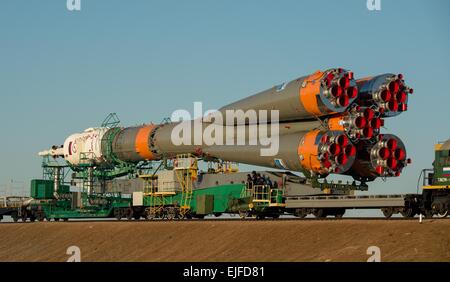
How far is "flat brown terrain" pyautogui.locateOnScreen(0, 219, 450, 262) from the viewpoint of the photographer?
2673 centimetres

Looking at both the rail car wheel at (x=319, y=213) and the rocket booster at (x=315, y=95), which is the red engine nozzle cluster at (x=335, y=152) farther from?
the rail car wheel at (x=319, y=213)

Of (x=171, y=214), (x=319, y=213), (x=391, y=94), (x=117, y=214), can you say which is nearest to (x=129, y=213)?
(x=117, y=214)

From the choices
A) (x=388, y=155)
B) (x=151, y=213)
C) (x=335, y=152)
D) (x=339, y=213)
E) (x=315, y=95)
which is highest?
(x=315, y=95)

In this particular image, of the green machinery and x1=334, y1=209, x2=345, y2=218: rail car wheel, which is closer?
the green machinery

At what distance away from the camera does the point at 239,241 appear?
33000mm

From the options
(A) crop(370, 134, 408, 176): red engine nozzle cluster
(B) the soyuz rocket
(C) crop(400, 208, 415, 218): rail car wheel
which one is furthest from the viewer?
(A) crop(370, 134, 408, 176): red engine nozzle cluster

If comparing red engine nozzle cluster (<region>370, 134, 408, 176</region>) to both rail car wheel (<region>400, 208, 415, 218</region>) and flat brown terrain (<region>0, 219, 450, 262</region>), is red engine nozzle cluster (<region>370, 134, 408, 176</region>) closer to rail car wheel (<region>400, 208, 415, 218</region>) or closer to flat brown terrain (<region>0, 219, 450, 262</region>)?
rail car wheel (<region>400, 208, 415, 218</region>)

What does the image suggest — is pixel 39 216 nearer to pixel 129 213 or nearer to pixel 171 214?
pixel 129 213

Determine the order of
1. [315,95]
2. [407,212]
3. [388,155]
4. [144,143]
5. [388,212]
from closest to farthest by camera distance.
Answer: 1. [407,212]
2. [388,212]
3. [315,95]
4. [388,155]
5. [144,143]

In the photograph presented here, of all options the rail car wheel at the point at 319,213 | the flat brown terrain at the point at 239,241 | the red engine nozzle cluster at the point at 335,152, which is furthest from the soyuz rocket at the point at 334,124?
the flat brown terrain at the point at 239,241

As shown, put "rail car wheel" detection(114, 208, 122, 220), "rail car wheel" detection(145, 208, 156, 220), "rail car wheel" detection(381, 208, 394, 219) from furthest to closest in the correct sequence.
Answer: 1. "rail car wheel" detection(114, 208, 122, 220)
2. "rail car wheel" detection(145, 208, 156, 220)
3. "rail car wheel" detection(381, 208, 394, 219)

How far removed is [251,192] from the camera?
44531 millimetres

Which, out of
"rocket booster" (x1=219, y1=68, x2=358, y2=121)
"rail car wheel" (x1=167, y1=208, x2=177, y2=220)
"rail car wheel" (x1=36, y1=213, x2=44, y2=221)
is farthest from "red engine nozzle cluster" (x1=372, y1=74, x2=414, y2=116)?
"rail car wheel" (x1=36, y1=213, x2=44, y2=221)
